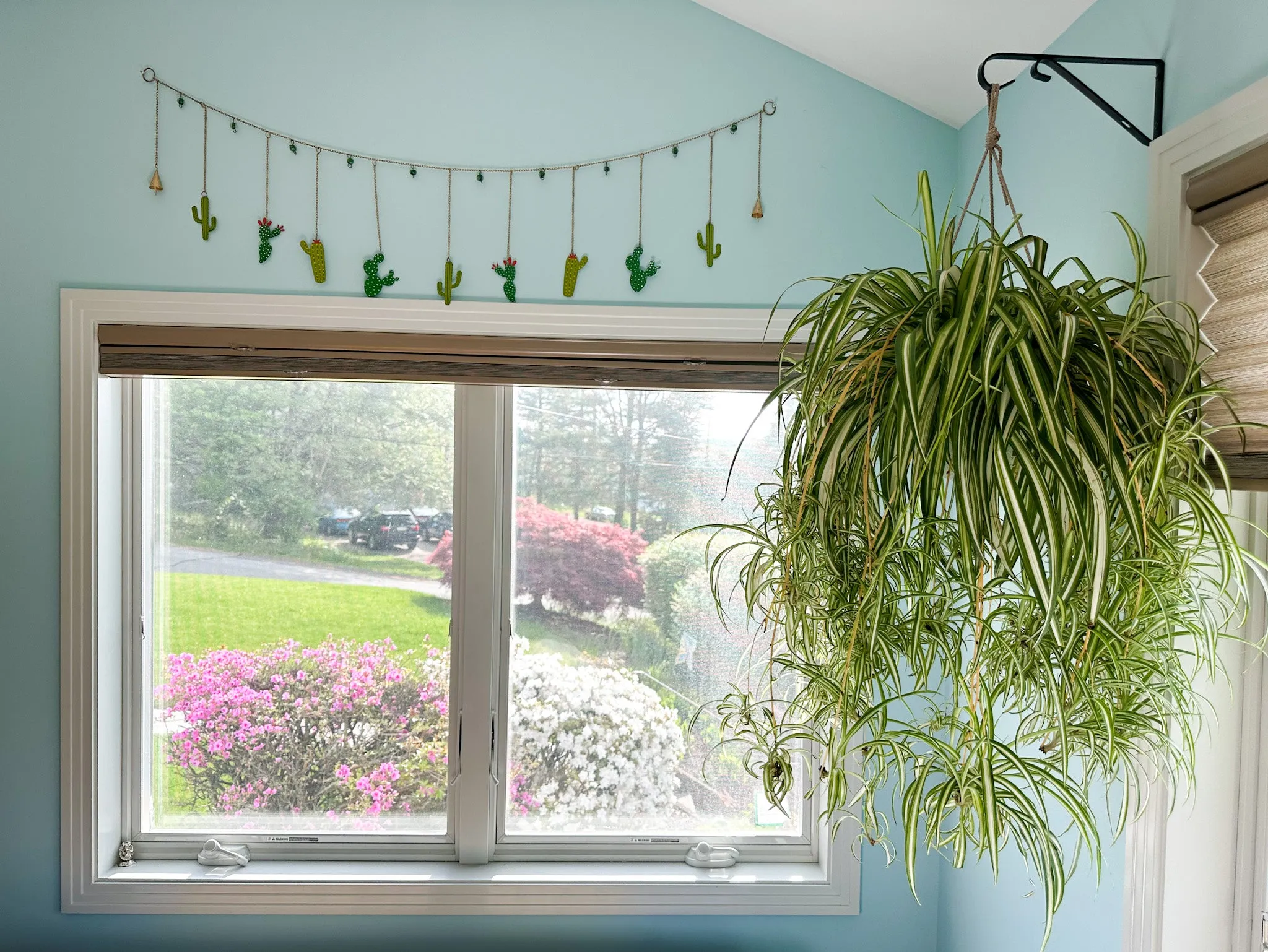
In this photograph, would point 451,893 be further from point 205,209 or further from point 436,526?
point 205,209

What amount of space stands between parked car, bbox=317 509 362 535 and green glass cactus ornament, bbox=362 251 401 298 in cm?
49

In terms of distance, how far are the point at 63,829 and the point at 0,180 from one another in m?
1.35

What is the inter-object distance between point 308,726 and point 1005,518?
1.61m

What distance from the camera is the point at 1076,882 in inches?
52.1

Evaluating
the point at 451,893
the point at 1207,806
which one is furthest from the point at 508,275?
the point at 1207,806

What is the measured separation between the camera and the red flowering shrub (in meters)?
1.88

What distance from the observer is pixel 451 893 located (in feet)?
5.90

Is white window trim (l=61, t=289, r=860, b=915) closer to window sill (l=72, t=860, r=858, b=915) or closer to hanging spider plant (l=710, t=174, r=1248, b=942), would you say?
window sill (l=72, t=860, r=858, b=915)

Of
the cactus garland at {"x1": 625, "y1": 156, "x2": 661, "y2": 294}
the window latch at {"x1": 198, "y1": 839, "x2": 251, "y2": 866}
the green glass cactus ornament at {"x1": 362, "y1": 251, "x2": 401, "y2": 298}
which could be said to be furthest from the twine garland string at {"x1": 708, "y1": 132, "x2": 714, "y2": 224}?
the window latch at {"x1": 198, "y1": 839, "x2": 251, "y2": 866}

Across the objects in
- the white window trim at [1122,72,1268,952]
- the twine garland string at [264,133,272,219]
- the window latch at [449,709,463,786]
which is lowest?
the window latch at [449,709,463,786]

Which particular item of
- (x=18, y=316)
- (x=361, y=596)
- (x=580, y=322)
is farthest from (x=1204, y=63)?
(x=18, y=316)

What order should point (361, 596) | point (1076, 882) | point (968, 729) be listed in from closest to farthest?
point (968, 729) < point (1076, 882) < point (361, 596)

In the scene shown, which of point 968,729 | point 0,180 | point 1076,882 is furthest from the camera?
point 0,180

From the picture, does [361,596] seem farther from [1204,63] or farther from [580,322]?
[1204,63]
